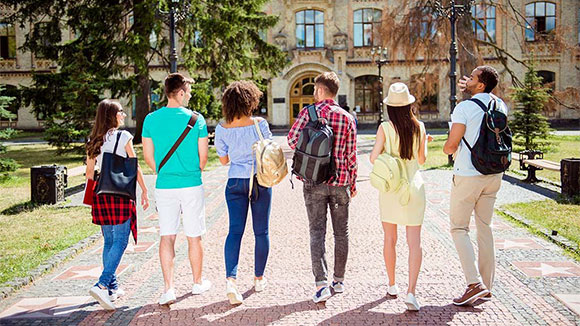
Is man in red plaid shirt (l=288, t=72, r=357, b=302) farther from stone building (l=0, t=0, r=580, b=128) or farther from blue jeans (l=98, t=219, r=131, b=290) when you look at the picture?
stone building (l=0, t=0, r=580, b=128)

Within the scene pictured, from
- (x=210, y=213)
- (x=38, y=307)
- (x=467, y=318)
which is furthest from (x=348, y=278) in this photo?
(x=210, y=213)

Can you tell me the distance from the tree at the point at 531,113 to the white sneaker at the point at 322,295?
56.7 feet

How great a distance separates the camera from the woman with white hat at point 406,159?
521cm

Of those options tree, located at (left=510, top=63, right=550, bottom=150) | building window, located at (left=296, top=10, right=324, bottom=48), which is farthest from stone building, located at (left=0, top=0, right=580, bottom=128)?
tree, located at (left=510, top=63, right=550, bottom=150)

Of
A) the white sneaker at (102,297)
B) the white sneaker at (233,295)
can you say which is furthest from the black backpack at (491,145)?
the white sneaker at (102,297)

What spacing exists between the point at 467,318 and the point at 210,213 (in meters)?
6.17

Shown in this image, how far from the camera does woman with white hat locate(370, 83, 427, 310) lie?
521cm

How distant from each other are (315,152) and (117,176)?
179cm

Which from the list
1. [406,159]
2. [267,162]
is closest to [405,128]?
[406,159]

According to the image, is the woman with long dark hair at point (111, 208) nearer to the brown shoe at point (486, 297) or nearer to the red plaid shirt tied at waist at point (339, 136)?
the red plaid shirt tied at waist at point (339, 136)

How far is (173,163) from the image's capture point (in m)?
5.29

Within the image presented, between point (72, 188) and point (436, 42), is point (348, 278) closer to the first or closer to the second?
point (72, 188)

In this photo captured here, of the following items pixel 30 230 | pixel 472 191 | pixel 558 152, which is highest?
pixel 472 191

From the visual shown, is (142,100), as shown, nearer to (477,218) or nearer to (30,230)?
(30,230)
